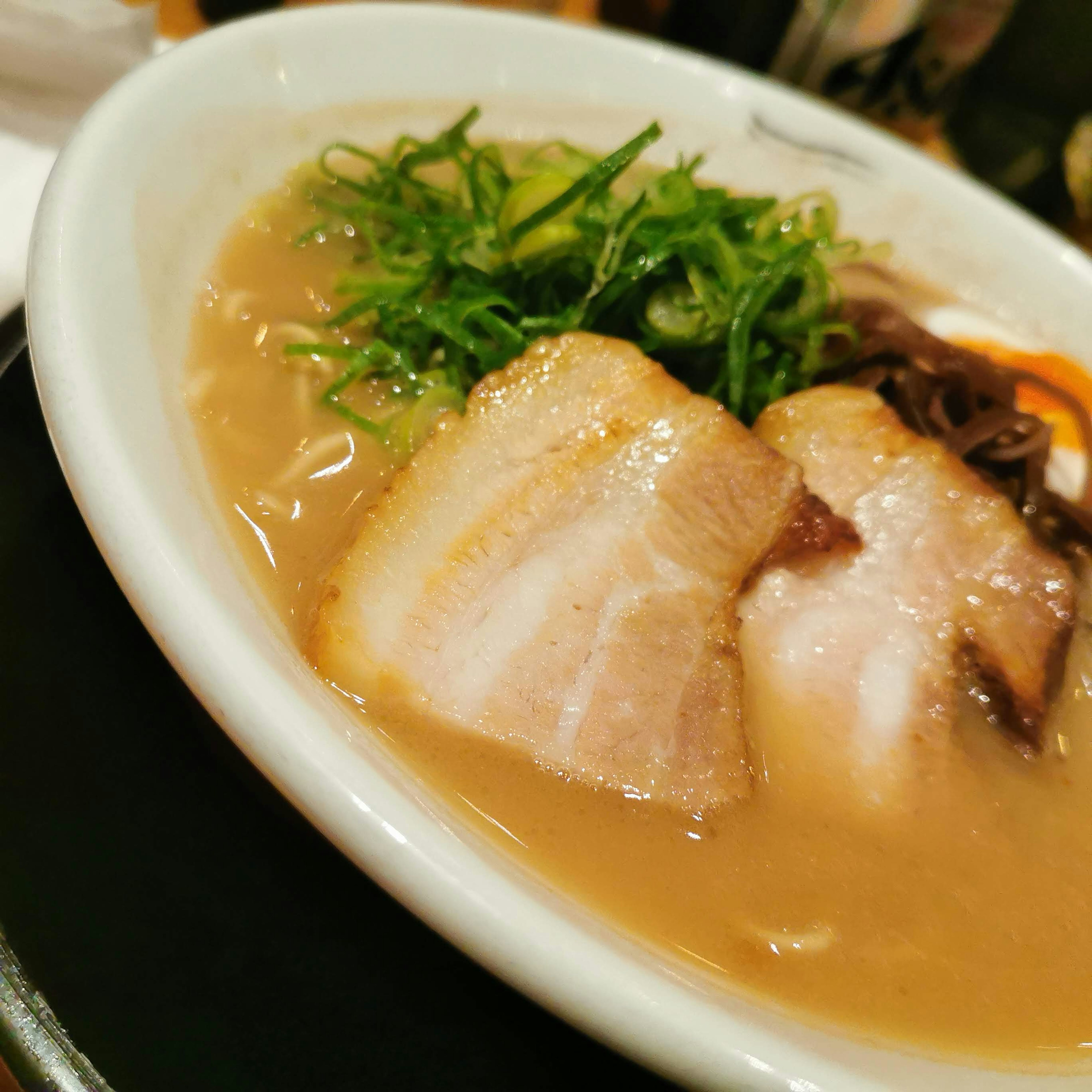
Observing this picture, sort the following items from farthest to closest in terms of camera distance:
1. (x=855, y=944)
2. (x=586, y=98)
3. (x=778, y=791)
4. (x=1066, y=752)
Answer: (x=586, y=98) < (x=1066, y=752) < (x=778, y=791) < (x=855, y=944)

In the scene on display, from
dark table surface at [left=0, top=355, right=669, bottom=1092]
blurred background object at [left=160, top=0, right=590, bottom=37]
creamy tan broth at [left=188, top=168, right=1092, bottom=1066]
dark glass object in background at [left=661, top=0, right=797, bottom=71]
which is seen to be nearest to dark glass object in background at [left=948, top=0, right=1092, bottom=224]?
dark glass object in background at [left=661, top=0, right=797, bottom=71]

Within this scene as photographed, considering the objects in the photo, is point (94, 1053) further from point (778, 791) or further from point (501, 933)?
point (778, 791)

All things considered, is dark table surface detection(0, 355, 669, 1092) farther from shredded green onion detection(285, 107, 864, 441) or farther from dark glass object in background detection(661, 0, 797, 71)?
dark glass object in background detection(661, 0, 797, 71)

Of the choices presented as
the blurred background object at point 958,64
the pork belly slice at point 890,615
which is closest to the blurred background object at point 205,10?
the blurred background object at point 958,64

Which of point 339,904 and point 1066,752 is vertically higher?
point 1066,752

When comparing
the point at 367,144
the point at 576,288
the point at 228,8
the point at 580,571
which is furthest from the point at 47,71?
the point at 580,571

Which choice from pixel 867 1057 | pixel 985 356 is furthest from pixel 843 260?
pixel 867 1057
